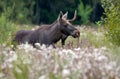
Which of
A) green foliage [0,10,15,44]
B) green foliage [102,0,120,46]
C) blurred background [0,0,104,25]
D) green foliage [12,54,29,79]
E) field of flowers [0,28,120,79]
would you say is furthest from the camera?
blurred background [0,0,104,25]

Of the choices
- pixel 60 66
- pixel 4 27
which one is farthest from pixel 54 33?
pixel 60 66

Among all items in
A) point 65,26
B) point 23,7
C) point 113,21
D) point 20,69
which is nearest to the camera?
point 20,69

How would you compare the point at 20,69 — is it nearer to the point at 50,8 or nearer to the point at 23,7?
the point at 23,7

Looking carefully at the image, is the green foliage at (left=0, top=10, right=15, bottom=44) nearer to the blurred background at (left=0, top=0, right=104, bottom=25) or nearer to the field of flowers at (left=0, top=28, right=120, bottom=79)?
the field of flowers at (left=0, top=28, right=120, bottom=79)

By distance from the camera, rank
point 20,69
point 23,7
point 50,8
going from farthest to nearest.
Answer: point 50,8
point 23,7
point 20,69

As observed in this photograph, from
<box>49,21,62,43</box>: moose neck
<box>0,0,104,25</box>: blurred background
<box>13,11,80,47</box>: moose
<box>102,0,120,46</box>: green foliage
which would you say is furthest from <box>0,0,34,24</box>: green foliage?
<box>102,0,120,46</box>: green foliage

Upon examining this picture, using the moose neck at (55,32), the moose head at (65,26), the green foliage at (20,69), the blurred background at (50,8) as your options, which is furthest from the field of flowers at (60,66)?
the blurred background at (50,8)

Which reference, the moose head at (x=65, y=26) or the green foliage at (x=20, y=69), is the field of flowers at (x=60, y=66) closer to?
the green foliage at (x=20, y=69)

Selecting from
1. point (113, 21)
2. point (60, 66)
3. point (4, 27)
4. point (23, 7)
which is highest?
point (23, 7)

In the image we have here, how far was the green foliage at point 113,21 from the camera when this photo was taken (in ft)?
46.6

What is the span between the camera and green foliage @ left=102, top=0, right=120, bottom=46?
559 inches

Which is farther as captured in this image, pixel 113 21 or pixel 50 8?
pixel 50 8

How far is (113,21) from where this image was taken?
559 inches

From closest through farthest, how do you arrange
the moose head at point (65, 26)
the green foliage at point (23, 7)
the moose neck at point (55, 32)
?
the moose head at point (65, 26) < the moose neck at point (55, 32) < the green foliage at point (23, 7)
